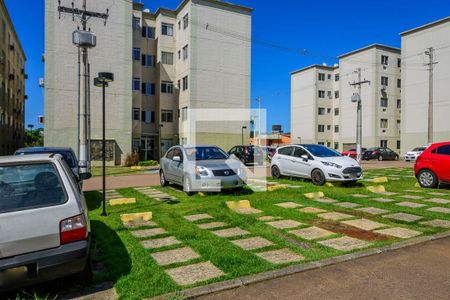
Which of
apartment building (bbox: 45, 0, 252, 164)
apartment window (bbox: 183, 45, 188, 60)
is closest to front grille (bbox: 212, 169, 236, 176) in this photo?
apartment building (bbox: 45, 0, 252, 164)

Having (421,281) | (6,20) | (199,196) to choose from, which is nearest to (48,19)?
Result: (6,20)

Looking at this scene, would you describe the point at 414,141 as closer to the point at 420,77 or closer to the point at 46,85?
the point at 420,77

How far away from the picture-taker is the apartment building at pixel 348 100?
44.8 metres

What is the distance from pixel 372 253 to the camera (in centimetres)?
465

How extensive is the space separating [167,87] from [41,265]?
97.9 feet

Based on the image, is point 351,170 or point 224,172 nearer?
point 224,172

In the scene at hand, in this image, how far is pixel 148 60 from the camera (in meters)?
32.0

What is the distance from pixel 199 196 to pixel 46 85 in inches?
811

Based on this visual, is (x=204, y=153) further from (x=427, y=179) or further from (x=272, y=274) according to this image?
(x=427, y=179)

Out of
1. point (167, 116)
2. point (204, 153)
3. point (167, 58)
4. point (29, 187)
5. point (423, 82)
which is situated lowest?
point (29, 187)

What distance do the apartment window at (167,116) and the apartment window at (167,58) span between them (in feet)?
15.8

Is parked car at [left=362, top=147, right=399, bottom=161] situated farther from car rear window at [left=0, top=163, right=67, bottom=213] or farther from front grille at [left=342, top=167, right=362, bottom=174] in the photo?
car rear window at [left=0, top=163, right=67, bottom=213]

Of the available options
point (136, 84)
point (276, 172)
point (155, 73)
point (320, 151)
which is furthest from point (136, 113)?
point (320, 151)

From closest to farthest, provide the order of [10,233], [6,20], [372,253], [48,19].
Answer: [10,233], [372,253], [48,19], [6,20]
